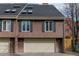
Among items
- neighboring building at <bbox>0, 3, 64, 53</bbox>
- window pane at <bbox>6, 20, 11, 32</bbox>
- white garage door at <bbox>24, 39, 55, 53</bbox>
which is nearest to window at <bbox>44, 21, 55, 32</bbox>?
neighboring building at <bbox>0, 3, 64, 53</bbox>

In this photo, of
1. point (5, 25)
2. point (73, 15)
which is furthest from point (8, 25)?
point (73, 15)

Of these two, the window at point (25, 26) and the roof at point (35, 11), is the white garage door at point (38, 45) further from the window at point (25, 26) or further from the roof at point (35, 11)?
the roof at point (35, 11)

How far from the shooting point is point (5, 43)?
8.05ft

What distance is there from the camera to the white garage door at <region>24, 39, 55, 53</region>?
248cm

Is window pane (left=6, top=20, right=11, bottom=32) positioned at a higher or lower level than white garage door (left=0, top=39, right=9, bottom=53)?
higher

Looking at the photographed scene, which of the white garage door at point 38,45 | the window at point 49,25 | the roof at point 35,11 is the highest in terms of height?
the roof at point 35,11

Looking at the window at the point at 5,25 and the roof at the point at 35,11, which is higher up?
the roof at the point at 35,11

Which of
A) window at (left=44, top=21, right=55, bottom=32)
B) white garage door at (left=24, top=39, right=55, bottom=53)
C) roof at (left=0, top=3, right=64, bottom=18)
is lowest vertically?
white garage door at (left=24, top=39, right=55, bottom=53)

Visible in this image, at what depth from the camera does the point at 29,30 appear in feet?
8.03

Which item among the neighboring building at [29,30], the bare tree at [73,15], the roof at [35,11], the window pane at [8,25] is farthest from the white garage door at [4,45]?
the bare tree at [73,15]

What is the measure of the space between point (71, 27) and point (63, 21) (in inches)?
4.3

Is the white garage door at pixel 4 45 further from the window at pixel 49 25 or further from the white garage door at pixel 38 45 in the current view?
the window at pixel 49 25

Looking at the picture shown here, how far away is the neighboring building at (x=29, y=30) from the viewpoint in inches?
95.9

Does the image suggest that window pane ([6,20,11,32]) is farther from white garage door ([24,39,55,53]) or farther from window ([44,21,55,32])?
window ([44,21,55,32])
